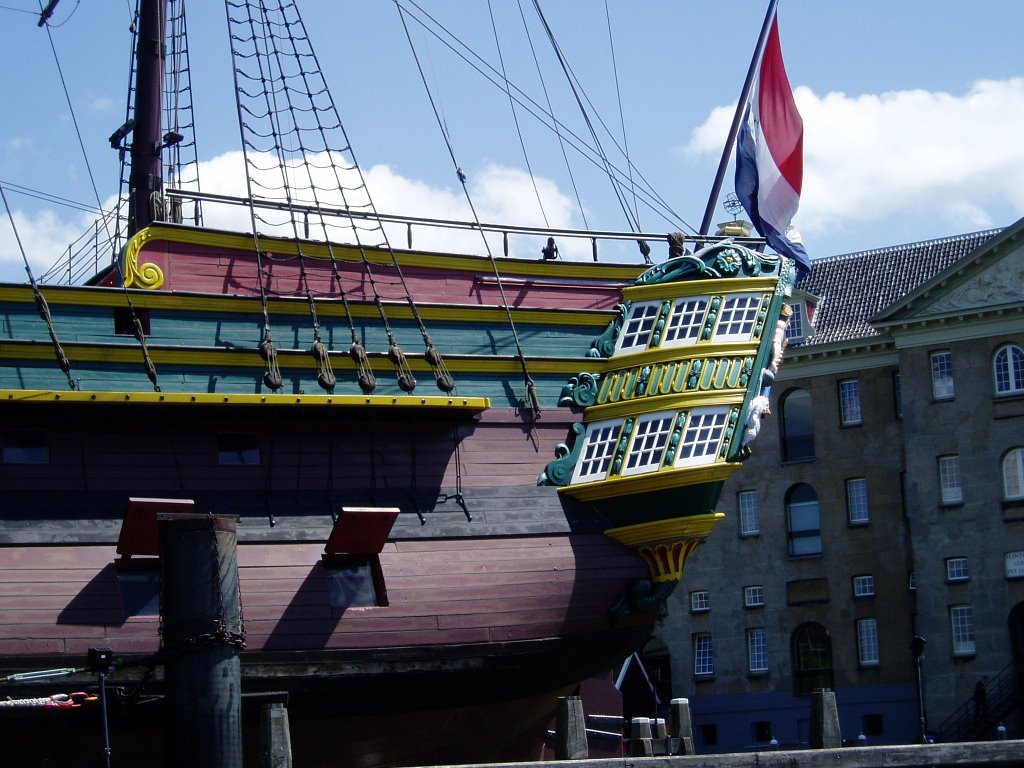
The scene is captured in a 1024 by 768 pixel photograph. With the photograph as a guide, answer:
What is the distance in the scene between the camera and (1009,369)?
4147 centimetres

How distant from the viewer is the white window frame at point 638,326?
2134 cm

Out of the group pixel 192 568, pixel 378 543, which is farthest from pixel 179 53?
pixel 192 568

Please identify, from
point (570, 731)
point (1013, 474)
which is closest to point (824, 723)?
point (570, 731)

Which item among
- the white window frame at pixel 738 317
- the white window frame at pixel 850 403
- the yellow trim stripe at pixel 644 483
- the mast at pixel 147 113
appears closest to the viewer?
the yellow trim stripe at pixel 644 483

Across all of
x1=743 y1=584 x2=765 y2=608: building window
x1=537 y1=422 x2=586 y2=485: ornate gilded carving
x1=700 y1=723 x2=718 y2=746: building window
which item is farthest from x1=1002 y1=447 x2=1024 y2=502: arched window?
x1=537 y1=422 x2=586 y2=485: ornate gilded carving

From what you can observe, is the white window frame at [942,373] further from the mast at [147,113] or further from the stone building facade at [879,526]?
the mast at [147,113]

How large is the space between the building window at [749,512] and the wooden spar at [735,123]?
2216 cm

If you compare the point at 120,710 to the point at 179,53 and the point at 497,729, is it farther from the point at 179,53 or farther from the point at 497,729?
the point at 179,53

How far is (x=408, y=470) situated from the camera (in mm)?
19922

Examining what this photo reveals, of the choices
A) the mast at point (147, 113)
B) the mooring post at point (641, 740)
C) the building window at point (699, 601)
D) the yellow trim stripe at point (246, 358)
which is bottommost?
the mooring post at point (641, 740)

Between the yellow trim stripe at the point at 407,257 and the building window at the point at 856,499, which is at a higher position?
the yellow trim stripe at the point at 407,257

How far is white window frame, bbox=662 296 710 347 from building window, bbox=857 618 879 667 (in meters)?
24.1

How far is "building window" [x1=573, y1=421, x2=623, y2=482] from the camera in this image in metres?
20.5

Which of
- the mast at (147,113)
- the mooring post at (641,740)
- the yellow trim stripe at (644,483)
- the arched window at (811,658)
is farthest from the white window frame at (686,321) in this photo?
the arched window at (811,658)
